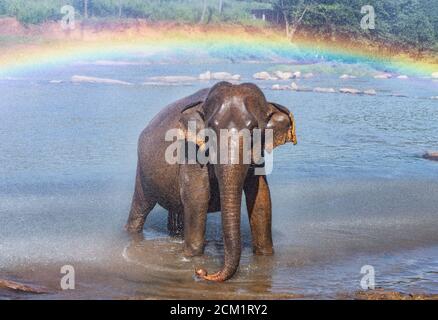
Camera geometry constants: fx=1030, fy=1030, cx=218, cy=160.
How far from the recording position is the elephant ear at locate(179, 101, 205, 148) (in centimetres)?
1133

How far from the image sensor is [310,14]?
66.2 m

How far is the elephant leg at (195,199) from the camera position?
11.6m

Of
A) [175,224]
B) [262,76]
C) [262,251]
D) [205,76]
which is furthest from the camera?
[262,76]

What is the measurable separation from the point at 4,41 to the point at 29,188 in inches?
1734

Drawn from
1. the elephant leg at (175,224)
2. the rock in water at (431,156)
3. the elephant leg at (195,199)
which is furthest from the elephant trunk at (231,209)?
the rock in water at (431,156)

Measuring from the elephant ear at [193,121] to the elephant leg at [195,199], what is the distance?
1.40 ft

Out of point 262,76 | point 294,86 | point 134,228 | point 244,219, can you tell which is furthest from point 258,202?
point 262,76

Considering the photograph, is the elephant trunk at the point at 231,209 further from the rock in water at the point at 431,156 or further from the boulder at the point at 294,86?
the boulder at the point at 294,86

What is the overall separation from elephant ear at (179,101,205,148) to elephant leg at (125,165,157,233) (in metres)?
2.20

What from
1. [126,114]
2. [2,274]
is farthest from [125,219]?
[126,114]

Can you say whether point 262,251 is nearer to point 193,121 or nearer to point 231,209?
point 231,209

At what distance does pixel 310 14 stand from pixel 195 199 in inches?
2194

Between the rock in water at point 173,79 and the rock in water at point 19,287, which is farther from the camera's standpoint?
the rock in water at point 173,79

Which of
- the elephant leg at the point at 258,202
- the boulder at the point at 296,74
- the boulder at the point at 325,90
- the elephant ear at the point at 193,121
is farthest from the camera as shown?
the boulder at the point at 296,74
